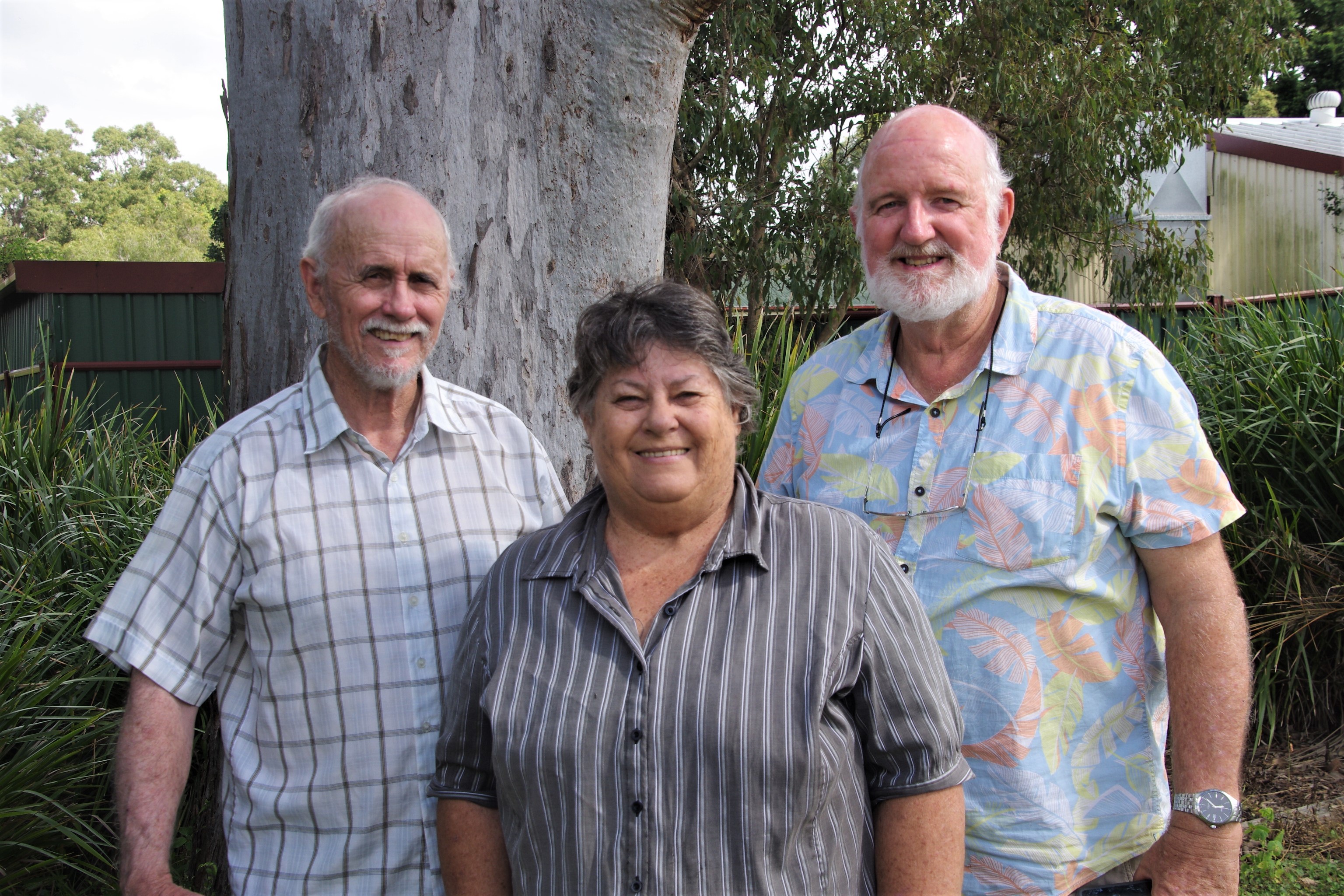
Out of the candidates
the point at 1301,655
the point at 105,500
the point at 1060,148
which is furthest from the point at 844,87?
the point at 105,500

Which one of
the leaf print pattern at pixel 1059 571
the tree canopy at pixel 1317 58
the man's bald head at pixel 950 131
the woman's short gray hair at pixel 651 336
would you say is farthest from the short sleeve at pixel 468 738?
the tree canopy at pixel 1317 58

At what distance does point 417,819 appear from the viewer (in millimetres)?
2113

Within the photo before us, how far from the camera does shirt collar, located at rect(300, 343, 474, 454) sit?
2.20 m

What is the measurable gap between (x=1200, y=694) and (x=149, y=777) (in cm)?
214

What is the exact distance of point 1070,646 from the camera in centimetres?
214

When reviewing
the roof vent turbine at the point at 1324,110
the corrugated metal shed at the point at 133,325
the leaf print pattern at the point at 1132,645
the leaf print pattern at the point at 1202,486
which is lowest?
the leaf print pattern at the point at 1132,645

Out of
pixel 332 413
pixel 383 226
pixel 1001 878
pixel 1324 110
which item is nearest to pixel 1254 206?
pixel 1324 110

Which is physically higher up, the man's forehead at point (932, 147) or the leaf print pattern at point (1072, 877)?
the man's forehead at point (932, 147)

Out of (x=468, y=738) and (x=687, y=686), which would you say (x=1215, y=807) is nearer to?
(x=687, y=686)

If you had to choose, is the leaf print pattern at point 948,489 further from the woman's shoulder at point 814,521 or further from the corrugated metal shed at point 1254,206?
the corrugated metal shed at point 1254,206

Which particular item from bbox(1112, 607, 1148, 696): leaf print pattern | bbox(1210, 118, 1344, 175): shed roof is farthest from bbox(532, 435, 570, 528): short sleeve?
bbox(1210, 118, 1344, 175): shed roof

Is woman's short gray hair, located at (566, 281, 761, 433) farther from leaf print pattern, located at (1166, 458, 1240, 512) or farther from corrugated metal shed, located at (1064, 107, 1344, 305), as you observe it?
corrugated metal shed, located at (1064, 107, 1344, 305)

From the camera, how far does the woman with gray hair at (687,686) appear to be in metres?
1.72

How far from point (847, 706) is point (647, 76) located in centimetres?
204
